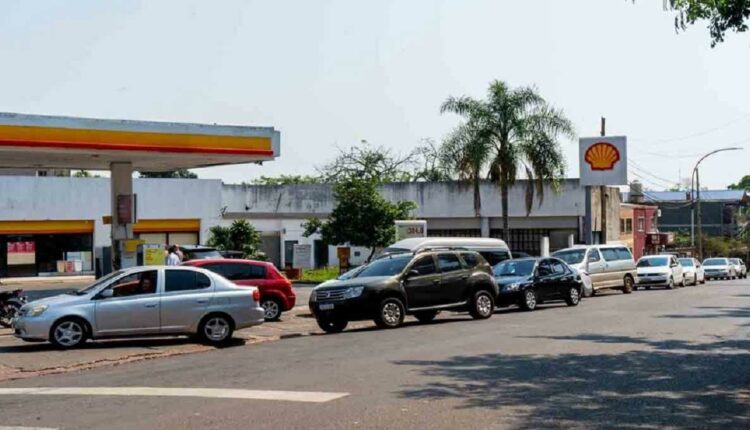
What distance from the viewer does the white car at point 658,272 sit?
39875 mm

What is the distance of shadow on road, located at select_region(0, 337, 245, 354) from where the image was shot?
669 inches

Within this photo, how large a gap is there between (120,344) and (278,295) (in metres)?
5.37

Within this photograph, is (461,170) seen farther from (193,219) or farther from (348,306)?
(348,306)

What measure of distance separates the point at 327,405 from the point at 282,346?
714cm

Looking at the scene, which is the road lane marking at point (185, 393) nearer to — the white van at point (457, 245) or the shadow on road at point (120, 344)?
the shadow on road at point (120, 344)

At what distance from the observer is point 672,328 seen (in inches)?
752

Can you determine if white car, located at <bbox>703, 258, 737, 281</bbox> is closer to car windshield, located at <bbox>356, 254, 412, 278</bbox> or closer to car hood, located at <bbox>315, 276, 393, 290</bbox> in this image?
car windshield, located at <bbox>356, 254, 412, 278</bbox>

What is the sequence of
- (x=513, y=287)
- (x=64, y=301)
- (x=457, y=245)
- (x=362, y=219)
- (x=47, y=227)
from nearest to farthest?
(x=64, y=301) → (x=513, y=287) → (x=457, y=245) → (x=362, y=219) → (x=47, y=227)

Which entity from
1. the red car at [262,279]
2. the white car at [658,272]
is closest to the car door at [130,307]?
the red car at [262,279]

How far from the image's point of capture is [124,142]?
24406 mm

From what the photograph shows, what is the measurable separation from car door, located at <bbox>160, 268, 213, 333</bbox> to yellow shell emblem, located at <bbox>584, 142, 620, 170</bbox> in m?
30.5

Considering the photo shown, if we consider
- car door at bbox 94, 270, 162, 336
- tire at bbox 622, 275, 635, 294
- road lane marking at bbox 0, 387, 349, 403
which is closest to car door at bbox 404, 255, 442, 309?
car door at bbox 94, 270, 162, 336

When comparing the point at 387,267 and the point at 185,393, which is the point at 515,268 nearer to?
the point at 387,267

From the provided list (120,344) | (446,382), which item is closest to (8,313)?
(120,344)
